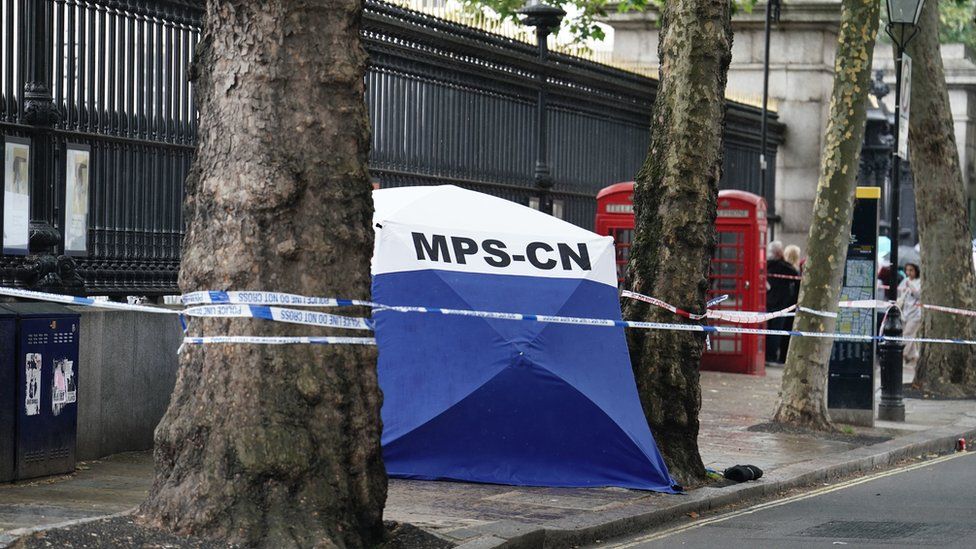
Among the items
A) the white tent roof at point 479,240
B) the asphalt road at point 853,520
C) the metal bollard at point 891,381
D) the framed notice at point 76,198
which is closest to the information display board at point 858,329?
the metal bollard at point 891,381

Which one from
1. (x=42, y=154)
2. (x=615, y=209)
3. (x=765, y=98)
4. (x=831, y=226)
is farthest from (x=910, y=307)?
(x=42, y=154)

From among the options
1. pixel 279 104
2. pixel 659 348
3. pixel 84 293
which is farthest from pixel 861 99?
pixel 279 104

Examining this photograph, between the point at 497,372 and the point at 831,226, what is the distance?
550 cm

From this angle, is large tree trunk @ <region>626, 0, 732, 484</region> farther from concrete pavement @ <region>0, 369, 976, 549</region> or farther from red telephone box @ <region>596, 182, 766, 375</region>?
red telephone box @ <region>596, 182, 766, 375</region>

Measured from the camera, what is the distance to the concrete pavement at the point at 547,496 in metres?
8.59

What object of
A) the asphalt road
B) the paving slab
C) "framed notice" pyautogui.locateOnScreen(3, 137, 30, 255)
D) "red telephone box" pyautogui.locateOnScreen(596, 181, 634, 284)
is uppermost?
"red telephone box" pyautogui.locateOnScreen(596, 181, 634, 284)

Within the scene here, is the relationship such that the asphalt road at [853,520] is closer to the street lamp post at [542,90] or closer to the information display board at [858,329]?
the information display board at [858,329]

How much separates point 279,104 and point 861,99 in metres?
8.79

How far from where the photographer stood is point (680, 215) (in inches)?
444

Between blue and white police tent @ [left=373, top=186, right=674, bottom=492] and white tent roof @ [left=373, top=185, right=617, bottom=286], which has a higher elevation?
white tent roof @ [left=373, top=185, right=617, bottom=286]

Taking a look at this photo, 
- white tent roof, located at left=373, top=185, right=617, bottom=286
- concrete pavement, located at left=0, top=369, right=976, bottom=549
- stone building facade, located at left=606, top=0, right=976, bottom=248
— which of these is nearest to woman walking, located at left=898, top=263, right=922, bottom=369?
stone building facade, located at left=606, top=0, right=976, bottom=248

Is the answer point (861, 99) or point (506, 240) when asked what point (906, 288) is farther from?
point (506, 240)

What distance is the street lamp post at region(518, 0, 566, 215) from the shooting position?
17.4 metres

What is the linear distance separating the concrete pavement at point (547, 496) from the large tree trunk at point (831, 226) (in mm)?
519
